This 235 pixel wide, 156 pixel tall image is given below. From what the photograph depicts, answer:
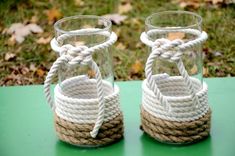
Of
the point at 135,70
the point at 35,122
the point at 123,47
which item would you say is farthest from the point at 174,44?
the point at 123,47

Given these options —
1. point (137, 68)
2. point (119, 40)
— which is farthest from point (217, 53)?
point (119, 40)

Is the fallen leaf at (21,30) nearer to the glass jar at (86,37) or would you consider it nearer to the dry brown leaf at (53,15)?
the dry brown leaf at (53,15)

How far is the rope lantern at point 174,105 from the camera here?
1.21 m

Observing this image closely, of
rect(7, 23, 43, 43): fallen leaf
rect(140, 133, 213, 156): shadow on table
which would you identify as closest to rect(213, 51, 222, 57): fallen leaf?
rect(7, 23, 43, 43): fallen leaf

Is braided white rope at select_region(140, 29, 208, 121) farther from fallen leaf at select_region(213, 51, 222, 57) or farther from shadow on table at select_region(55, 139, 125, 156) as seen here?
fallen leaf at select_region(213, 51, 222, 57)

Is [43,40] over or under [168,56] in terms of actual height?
under

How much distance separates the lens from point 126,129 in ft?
Answer: 4.56

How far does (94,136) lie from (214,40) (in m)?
1.54

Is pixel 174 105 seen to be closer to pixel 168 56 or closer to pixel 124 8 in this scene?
pixel 168 56

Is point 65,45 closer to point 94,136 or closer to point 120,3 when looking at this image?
point 94,136

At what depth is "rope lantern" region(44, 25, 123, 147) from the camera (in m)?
1.23

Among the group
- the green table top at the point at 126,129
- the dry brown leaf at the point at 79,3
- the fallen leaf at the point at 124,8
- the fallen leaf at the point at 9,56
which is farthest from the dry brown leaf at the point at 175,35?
the dry brown leaf at the point at 79,3

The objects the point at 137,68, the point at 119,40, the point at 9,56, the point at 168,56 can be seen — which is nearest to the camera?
the point at 168,56

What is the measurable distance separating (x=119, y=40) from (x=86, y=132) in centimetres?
153
